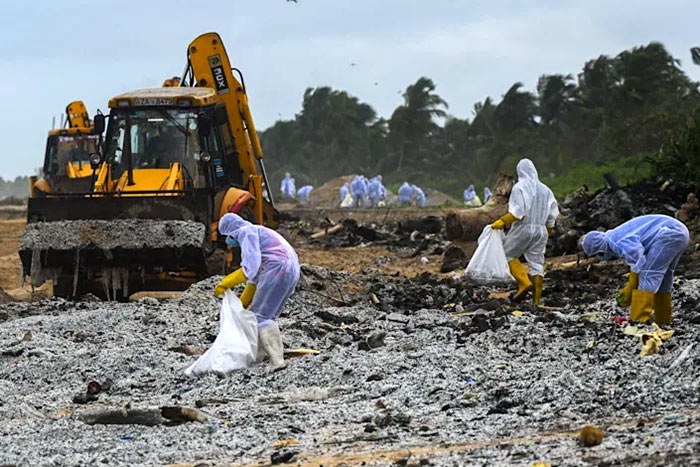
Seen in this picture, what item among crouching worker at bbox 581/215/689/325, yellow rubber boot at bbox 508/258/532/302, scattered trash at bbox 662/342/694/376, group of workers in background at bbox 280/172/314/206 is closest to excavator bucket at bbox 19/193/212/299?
yellow rubber boot at bbox 508/258/532/302

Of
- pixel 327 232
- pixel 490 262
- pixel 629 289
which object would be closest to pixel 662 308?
pixel 629 289

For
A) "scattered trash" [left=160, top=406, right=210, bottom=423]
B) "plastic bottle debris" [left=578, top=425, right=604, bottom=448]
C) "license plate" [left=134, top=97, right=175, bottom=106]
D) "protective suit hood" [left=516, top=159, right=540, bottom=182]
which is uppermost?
"license plate" [left=134, top=97, right=175, bottom=106]

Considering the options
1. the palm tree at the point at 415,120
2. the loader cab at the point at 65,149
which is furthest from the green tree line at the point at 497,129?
the loader cab at the point at 65,149

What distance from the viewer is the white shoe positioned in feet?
30.9

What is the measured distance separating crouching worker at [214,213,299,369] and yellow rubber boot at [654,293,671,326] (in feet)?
11.5

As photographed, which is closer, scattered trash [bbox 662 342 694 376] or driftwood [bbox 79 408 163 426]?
scattered trash [bbox 662 342 694 376]

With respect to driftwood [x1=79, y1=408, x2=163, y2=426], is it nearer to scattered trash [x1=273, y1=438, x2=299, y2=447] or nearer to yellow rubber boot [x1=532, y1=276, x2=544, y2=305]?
scattered trash [x1=273, y1=438, x2=299, y2=447]

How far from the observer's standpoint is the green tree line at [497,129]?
48.9 m

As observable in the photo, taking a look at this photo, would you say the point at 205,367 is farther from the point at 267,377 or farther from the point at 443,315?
the point at 443,315

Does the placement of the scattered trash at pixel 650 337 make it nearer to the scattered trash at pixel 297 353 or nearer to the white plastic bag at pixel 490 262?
the scattered trash at pixel 297 353

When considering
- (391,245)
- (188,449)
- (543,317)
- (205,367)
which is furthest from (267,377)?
(391,245)

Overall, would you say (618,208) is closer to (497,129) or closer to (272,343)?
(272,343)

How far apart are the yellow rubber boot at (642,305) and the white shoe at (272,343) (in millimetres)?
3291

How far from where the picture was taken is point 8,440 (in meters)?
7.24
